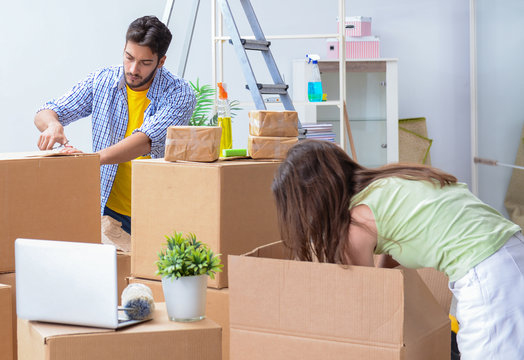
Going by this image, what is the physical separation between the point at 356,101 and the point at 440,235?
3.33 meters

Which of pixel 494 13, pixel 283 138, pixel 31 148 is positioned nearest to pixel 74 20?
pixel 31 148

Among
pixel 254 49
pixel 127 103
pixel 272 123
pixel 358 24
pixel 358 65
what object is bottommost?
pixel 272 123

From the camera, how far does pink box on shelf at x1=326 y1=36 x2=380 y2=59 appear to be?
172 inches

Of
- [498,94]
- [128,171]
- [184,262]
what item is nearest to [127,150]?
[128,171]

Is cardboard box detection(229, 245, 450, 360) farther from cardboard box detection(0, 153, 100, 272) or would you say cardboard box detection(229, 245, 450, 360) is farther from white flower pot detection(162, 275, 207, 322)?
cardboard box detection(0, 153, 100, 272)

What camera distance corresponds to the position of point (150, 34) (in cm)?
227

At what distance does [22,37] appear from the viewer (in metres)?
4.40

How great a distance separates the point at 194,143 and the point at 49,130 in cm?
63

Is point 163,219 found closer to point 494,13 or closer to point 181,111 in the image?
point 181,111

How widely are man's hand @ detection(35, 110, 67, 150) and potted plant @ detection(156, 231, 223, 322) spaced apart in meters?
0.82

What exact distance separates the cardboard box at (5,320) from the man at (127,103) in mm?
713

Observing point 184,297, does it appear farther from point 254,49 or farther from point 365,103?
point 365,103

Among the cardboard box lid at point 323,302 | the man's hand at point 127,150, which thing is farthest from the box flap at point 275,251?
the man's hand at point 127,150

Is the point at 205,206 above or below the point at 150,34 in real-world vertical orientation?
below
